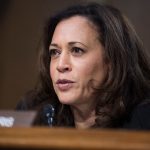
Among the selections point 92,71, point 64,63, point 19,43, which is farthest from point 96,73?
point 19,43

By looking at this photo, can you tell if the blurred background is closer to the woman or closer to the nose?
the woman

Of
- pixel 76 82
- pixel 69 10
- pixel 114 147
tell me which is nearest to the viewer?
pixel 114 147

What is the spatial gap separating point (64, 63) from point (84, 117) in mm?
224

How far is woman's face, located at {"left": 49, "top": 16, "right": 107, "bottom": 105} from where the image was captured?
4.04 ft

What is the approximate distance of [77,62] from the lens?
1.27m

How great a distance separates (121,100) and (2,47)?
1.95 meters

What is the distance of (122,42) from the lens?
4.45 feet

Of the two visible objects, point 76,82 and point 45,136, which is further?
point 76,82

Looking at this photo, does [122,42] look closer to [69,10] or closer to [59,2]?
[69,10]

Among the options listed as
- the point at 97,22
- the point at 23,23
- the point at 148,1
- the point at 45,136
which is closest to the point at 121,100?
the point at 97,22

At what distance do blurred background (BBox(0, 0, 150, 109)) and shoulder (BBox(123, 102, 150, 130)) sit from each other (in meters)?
1.82

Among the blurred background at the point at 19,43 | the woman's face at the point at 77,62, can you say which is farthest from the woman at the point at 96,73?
the blurred background at the point at 19,43

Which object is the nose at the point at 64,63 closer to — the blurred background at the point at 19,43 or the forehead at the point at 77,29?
the forehead at the point at 77,29

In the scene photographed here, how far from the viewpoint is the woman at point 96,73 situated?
124 cm
